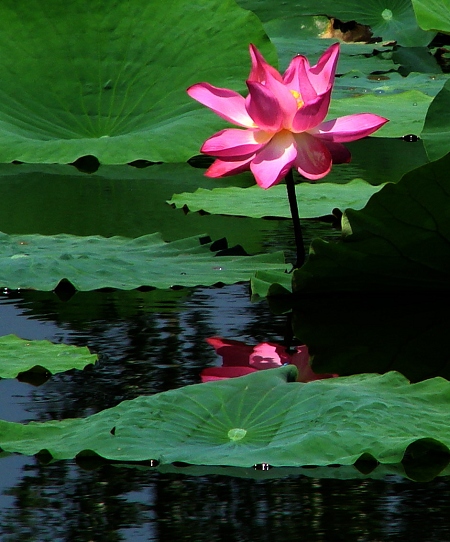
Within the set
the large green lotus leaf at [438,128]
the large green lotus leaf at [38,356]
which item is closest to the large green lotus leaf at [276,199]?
the large green lotus leaf at [438,128]

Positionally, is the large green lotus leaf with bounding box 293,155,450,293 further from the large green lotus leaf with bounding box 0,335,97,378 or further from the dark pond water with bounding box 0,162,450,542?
the large green lotus leaf with bounding box 0,335,97,378

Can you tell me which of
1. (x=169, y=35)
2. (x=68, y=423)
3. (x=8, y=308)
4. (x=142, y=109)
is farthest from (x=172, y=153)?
(x=68, y=423)

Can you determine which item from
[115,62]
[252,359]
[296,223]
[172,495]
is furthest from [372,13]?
[172,495]

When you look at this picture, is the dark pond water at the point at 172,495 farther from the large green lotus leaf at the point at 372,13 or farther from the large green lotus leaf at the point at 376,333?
the large green lotus leaf at the point at 372,13

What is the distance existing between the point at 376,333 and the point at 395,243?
138mm

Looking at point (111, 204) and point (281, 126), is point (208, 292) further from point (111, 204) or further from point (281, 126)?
point (111, 204)

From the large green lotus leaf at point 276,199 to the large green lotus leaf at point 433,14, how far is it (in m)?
0.68

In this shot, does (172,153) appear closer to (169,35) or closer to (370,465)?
(169,35)

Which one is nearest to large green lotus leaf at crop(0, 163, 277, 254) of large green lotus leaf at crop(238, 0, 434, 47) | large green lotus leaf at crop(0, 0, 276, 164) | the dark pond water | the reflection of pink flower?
large green lotus leaf at crop(0, 0, 276, 164)

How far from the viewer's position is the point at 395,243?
6.00ft

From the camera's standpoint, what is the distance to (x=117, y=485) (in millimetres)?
1275

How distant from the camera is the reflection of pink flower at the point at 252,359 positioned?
1.65m

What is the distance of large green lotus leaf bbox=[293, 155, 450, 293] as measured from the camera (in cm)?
177

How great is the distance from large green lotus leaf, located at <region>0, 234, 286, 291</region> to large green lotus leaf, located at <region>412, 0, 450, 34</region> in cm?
135
